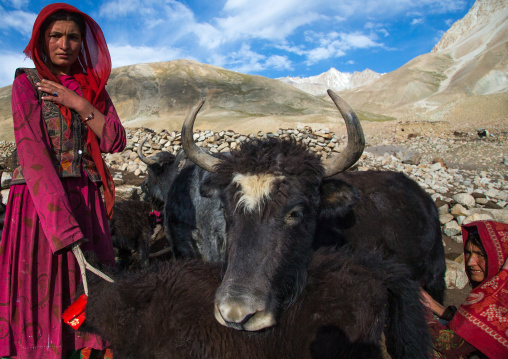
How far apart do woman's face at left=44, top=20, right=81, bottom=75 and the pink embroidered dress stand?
13 centimetres

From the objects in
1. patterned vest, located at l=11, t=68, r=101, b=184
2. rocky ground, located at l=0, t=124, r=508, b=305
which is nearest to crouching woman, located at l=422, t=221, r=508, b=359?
rocky ground, located at l=0, t=124, r=508, b=305

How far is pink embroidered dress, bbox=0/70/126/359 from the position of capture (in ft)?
6.07

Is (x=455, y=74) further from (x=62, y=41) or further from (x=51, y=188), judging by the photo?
(x=51, y=188)

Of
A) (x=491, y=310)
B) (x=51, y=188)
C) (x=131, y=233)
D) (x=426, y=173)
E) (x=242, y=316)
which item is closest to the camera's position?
(x=242, y=316)

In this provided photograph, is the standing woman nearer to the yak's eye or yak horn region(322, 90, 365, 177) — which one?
the yak's eye

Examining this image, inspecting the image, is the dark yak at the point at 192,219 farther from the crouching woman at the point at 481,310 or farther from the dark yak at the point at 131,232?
the crouching woman at the point at 481,310

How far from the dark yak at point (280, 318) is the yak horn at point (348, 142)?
96 cm

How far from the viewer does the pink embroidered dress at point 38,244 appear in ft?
6.07

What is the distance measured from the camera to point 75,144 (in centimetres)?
213

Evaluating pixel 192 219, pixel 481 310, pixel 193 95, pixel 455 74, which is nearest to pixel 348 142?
pixel 481 310

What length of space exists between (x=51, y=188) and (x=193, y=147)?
123 centimetres

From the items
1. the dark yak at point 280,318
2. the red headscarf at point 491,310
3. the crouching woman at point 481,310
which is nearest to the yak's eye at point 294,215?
the dark yak at point 280,318

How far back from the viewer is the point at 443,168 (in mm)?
11180

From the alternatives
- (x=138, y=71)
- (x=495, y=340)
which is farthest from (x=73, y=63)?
(x=138, y=71)
